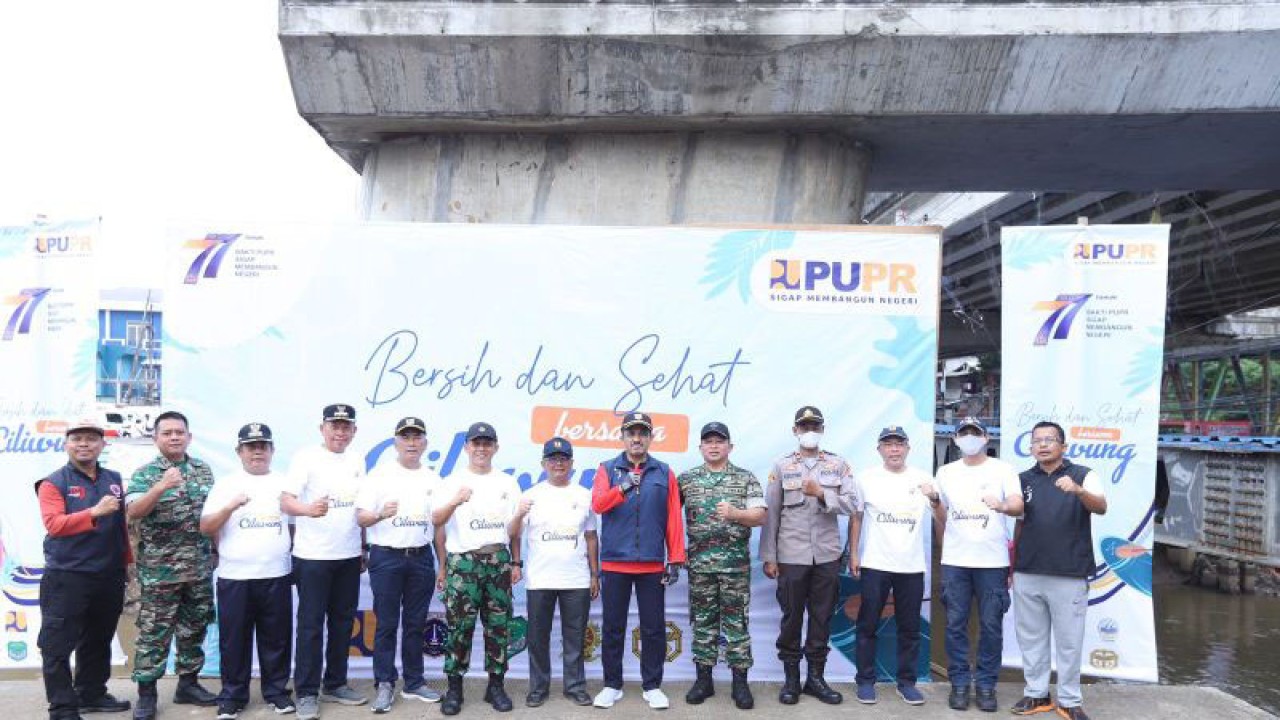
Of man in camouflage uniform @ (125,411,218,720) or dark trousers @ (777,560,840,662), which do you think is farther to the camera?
dark trousers @ (777,560,840,662)

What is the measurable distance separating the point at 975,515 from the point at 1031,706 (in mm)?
1212

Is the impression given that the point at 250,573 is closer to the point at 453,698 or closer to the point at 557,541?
the point at 453,698

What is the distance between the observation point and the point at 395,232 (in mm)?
5809

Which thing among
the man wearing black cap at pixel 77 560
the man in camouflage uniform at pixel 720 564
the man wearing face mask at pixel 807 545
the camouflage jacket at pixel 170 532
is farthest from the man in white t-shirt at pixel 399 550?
the man wearing face mask at pixel 807 545

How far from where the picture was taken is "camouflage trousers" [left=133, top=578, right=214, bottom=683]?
15.9 feet

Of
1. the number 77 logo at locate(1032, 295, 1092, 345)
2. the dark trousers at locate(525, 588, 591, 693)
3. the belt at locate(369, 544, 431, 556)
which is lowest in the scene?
the dark trousers at locate(525, 588, 591, 693)

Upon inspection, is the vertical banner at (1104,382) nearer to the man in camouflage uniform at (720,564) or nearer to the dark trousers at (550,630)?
the man in camouflage uniform at (720,564)

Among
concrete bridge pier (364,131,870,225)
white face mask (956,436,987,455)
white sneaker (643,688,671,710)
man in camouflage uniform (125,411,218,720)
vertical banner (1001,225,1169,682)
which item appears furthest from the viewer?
concrete bridge pier (364,131,870,225)

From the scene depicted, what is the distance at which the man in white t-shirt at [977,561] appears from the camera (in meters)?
5.20

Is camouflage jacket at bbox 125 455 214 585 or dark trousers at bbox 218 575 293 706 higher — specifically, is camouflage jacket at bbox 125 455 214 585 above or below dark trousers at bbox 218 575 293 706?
above

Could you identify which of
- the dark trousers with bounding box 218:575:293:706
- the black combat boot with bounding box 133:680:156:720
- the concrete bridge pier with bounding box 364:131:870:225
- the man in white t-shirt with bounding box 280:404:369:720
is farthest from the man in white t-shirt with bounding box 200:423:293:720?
the concrete bridge pier with bounding box 364:131:870:225

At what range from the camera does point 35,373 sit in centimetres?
573

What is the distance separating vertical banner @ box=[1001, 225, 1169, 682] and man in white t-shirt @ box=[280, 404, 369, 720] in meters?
4.26

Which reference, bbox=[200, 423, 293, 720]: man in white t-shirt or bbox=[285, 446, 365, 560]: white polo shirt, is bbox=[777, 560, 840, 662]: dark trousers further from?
bbox=[200, 423, 293, 720]: man in white t-shirt
